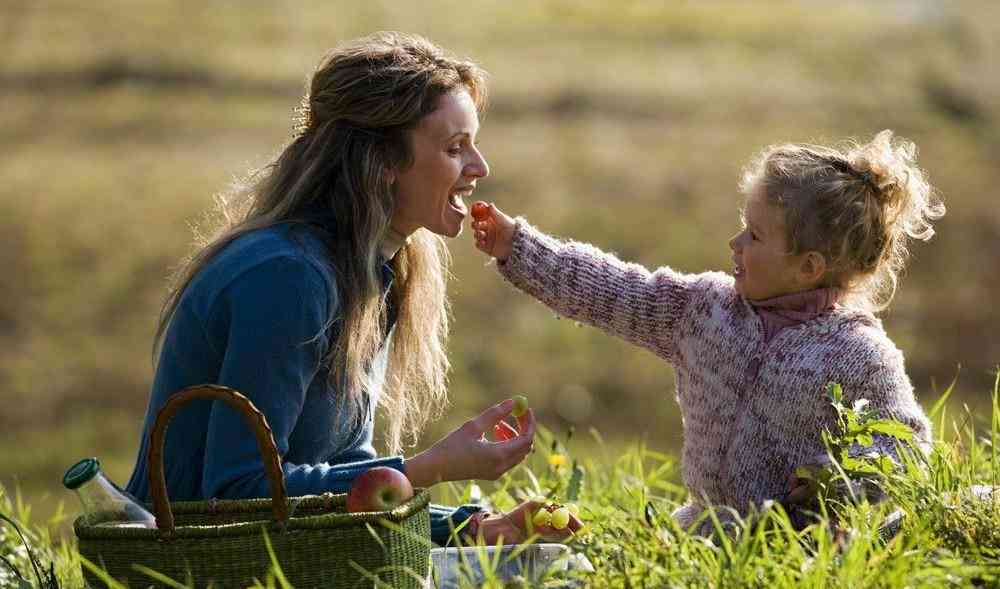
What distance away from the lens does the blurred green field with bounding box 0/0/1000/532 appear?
44.1 feet

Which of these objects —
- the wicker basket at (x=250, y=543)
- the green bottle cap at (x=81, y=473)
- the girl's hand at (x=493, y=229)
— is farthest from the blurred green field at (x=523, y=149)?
the wicker basket at (x=250, y=543)

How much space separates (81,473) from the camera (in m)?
3.19

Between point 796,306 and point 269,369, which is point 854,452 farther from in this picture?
point 269,369

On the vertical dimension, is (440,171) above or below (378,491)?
above

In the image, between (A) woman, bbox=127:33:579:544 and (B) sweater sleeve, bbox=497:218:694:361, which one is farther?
(B) sweater sleeve, bbox=497:218:694:361

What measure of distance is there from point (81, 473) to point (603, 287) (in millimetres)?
1590

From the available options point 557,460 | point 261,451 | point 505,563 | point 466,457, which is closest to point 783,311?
point 557,460

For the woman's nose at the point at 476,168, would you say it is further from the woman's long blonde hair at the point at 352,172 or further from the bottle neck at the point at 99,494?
the bottle neck at the point at 99,494

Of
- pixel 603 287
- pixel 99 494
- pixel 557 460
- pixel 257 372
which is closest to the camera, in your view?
pixel 99 494

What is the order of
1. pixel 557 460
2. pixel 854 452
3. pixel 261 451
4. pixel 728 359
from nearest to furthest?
pixel 261 451
pixel 854 452
pixel 728 359
pixel 557 460

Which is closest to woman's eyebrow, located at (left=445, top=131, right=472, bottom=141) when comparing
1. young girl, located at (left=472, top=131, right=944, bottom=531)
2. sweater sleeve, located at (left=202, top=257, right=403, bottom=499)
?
young girl, located at (left=472, top=131, right=944, bottom=531)

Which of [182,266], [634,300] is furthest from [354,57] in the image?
[634,300]

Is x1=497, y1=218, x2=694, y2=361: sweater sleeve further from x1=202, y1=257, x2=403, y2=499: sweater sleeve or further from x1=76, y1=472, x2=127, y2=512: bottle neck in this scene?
x1=76, y1=472, x2=127, y2=512: bottle neck

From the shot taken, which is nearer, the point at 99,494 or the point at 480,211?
the point at 99,494
